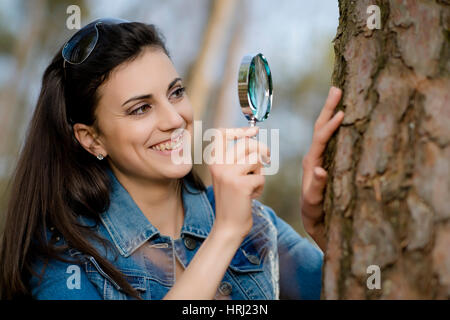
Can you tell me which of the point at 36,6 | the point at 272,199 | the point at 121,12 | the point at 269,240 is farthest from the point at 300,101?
the point at 269,240

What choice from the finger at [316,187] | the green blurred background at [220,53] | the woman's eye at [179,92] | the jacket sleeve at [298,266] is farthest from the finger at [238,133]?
the green blurred background at [220,53]

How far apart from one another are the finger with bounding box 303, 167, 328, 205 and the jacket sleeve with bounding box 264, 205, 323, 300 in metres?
0.66

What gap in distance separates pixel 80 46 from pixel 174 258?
0.98 meters

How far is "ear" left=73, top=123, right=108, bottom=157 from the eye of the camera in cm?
206

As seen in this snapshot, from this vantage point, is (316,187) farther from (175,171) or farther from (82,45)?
(82,45)

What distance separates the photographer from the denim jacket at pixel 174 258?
1736 mm

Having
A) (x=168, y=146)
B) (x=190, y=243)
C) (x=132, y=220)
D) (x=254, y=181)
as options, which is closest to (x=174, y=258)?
(x=190, y=243)

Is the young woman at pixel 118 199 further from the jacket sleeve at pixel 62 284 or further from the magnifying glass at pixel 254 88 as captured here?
the magnifying glass at pixel 254 88

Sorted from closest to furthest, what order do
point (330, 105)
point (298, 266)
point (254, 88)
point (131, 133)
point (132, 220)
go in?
1. point (330, 105)
2. point (254, 88)
3. point (131, 133)
4. point (132, 220)
5. point (298, 266)

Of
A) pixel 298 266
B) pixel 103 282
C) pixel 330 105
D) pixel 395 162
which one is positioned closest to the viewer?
pixel 395 162

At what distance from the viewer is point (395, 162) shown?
118 cm

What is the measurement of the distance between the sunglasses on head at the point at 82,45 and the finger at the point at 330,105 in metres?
1.04

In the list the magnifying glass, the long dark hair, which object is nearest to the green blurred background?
the long dark hair
